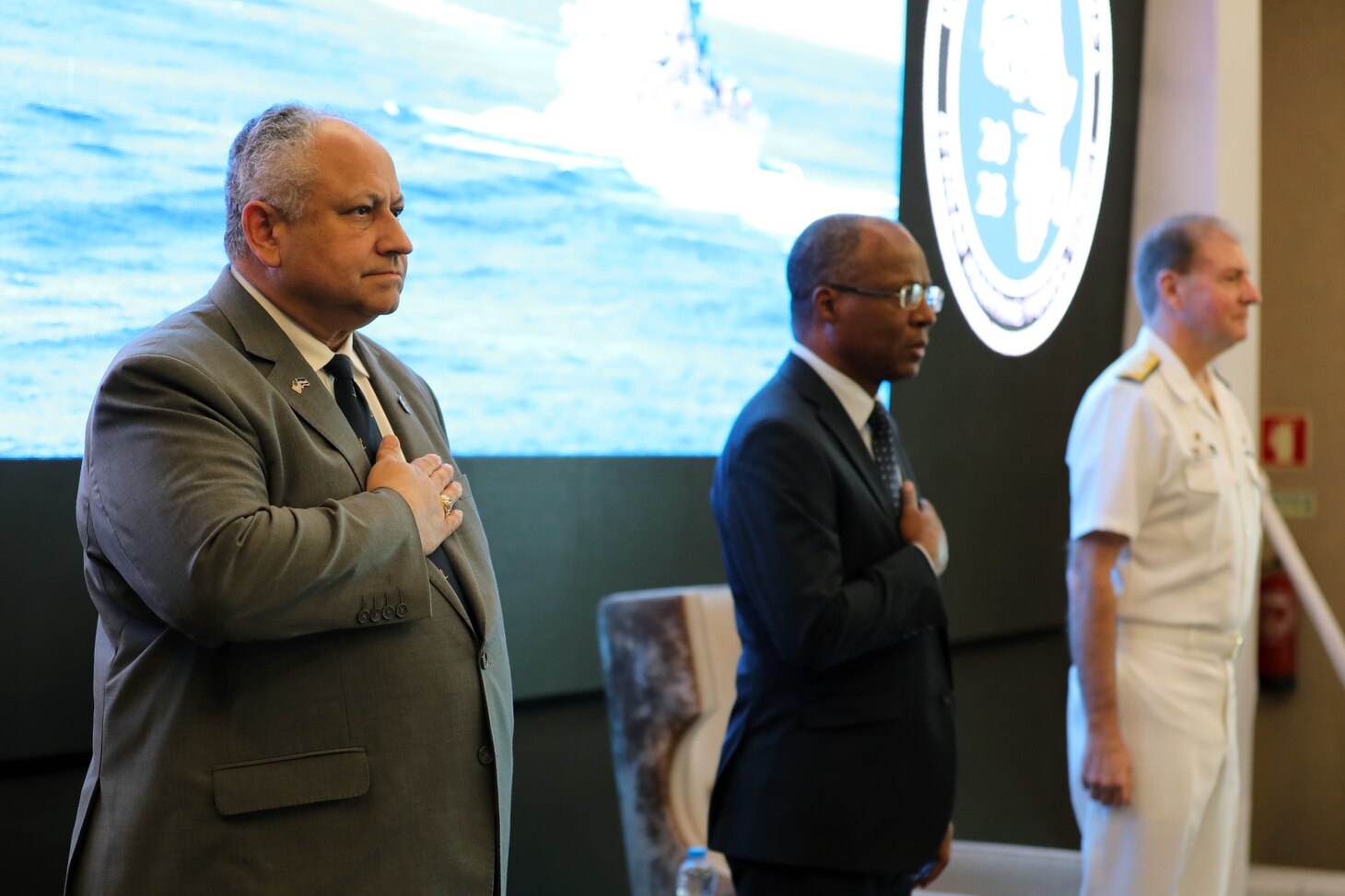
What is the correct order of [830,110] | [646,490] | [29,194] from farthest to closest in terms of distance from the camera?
1. [830,110]
2. [646,490]
3. [29,194]

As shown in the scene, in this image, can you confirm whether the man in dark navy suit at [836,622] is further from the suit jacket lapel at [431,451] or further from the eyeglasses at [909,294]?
the suit jacket lapel at [431,451]

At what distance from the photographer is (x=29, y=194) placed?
1709 millimetres

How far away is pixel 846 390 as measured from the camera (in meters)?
1.86

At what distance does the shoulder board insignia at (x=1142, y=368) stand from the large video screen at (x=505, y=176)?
759mm

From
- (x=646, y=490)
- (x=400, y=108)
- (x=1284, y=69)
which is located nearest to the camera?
(x=400, y=108)

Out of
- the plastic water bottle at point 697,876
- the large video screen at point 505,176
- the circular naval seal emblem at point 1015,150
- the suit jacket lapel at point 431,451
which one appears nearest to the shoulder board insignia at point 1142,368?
the large video screen at point 505,176

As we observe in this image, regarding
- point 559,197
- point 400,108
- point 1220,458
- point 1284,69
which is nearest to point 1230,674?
point 1220,458

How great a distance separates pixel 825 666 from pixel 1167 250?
1466 millimetres

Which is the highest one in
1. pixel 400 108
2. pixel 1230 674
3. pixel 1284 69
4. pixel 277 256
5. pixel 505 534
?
pixel 1284 69

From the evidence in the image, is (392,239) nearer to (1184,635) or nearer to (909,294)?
(909,294)

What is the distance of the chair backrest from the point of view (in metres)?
2.29

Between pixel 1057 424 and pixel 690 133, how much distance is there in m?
2.07

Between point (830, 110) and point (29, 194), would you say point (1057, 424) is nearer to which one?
point (830, 110)

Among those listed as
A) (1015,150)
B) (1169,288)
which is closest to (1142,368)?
(1169,288)
